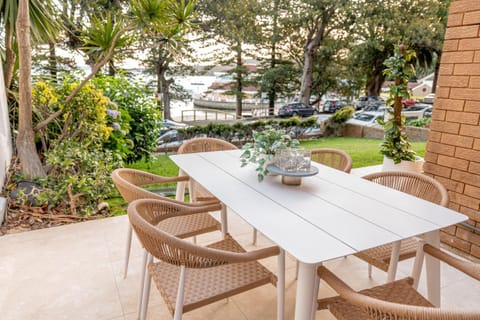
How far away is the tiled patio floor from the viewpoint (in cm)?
172

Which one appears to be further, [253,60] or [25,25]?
[253,60]

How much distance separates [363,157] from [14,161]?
4976 mm

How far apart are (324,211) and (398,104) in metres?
2.58

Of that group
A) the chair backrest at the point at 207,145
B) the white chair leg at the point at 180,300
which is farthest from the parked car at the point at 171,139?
the white chair leg at the point at 180,300

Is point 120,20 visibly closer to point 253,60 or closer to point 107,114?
point 107,114

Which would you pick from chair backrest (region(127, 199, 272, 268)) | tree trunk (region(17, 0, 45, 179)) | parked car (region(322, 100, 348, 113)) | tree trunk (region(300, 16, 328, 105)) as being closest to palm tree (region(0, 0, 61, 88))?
tree trunk (region(17, 0, 45, 179))

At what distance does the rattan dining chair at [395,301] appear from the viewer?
854 mm

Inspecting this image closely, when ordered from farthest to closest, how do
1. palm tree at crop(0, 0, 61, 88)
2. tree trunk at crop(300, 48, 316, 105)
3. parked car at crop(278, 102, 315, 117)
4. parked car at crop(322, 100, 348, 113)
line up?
parked car at crop(322, 100, 348, 113), parked car at crop(278, 102, 315, 117), tree trunk at crop(300, 48, 316, 105), palm tree at crop(0, 0, 61, 88)

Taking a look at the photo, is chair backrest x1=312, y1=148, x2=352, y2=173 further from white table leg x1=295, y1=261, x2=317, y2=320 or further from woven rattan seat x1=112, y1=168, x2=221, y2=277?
white table leg x1=295, y1=261, x2=317, y2=320

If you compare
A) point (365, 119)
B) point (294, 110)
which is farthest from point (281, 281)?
point (294, 110)

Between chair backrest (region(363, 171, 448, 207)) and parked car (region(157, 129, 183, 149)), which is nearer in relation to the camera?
chair backrest (region(363, 171, 448, 207))

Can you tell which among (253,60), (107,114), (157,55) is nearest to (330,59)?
(253,60)

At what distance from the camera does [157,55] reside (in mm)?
9633

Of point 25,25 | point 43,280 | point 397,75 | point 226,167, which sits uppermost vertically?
point 25,25
